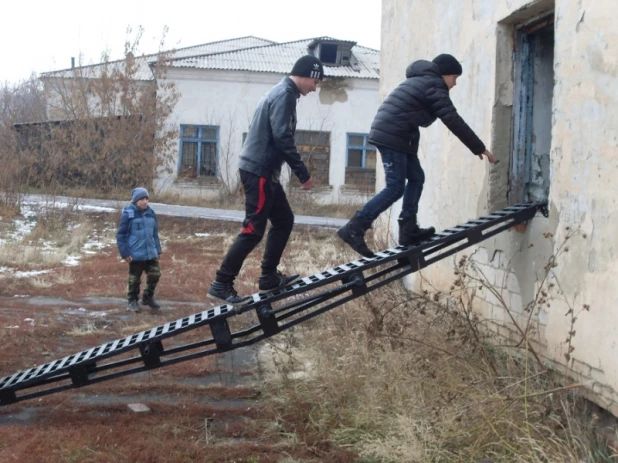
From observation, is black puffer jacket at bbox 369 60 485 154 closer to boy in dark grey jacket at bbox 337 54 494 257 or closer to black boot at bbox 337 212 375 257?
boy in dark grey jacket at bbox 337 54 494 257

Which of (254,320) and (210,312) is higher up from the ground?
(210,312)

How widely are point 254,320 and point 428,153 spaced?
2.85 m

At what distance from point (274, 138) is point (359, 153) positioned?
75.3 feet

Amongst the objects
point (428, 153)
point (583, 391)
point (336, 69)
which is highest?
point (336, 69)

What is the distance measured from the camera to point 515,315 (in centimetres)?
561

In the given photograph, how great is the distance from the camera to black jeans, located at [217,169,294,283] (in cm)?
554

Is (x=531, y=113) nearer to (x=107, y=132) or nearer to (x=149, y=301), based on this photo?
(x=149, y=301)

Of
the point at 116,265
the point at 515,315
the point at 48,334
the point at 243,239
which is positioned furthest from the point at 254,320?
the point at 116,265

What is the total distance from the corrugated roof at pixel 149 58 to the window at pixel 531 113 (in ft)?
73.8

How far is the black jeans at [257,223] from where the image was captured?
5.54m

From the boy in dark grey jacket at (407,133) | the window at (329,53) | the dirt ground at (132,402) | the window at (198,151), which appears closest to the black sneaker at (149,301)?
the dirt ground at (132,402)

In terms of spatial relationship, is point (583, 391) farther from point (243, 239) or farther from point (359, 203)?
point (359, 203)

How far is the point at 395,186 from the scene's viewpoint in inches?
220

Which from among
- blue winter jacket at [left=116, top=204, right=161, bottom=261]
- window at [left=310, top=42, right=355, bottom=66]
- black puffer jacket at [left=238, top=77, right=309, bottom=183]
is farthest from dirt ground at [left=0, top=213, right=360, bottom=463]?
window at [left=310, top=42, right=355, bottom=66]
